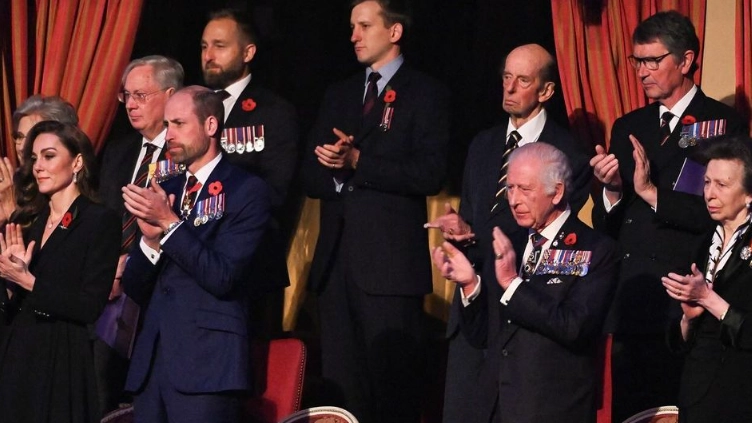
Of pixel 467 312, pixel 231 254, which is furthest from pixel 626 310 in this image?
pixel 231 254

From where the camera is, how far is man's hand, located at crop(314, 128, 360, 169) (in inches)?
271

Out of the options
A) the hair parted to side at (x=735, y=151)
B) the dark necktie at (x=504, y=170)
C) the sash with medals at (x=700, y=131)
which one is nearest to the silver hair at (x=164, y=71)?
the dark necktie at (x=504, y=170)

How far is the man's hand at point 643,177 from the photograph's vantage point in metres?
6.51

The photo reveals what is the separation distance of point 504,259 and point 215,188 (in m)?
1.27

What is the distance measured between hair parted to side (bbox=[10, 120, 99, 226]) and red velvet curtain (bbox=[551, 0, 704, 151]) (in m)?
2.33

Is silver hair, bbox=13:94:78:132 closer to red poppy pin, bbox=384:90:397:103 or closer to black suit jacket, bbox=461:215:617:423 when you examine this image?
red poppy pin, bbox=384:90:397:103

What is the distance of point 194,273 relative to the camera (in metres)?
6.06

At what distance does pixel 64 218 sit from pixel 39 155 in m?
0.31

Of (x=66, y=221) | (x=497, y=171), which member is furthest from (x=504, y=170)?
(x=66, y=221)

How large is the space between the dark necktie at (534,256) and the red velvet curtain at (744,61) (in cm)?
172

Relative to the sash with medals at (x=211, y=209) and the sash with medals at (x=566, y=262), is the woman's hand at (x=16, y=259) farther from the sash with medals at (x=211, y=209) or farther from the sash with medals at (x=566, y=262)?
the sash with medals at (x=566, y=262)

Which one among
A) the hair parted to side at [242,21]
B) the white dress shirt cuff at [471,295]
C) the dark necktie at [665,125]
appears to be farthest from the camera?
the hair parted to side at [242,21]

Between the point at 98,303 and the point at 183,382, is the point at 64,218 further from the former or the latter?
the point at 183,382

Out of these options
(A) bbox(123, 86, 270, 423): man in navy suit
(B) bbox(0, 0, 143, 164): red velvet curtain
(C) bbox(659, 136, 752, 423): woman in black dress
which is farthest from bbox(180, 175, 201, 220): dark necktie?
(C) bbox(659, 136, 752, 423): woman in black dress
